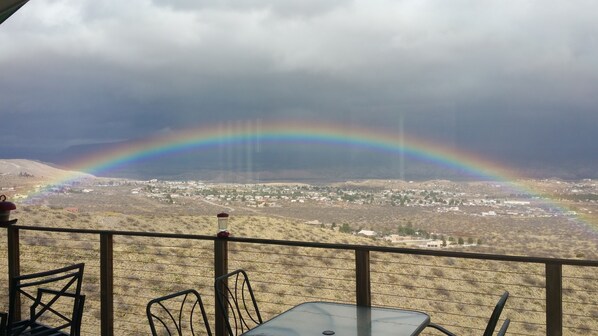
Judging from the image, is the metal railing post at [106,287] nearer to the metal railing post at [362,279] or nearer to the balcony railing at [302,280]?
the balcony railing at [302,280]

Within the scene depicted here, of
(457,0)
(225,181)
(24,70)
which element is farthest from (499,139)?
(24,70)

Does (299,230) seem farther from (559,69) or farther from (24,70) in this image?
(24,70)

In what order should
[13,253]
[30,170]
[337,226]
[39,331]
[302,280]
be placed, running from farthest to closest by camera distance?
[30,170], [337,226], [302,280], [13,253], [39,331]

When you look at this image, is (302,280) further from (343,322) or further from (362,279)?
(343,322)

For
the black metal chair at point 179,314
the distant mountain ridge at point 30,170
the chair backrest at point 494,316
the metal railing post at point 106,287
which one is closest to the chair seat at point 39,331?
the black metal chair at point 179,314

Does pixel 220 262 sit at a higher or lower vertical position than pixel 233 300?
higher

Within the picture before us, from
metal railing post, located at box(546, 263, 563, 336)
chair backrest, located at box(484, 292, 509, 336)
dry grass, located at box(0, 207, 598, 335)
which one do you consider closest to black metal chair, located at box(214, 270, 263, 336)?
chair backrest, located at box(484, 292, 509, 336)

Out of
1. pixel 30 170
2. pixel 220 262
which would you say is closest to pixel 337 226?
pixel 30 170
